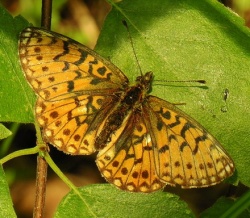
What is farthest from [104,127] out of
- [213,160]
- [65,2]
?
[65,2]

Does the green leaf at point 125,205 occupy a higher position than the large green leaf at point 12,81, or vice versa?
the large green leaf at point 12,81

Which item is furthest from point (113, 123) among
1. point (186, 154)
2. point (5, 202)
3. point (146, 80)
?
point (5, 202)

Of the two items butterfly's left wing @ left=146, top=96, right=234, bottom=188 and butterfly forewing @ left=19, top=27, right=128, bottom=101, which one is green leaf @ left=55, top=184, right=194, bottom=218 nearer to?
butterfly's left wing @ left=146, top=96, right=234, bottom=188

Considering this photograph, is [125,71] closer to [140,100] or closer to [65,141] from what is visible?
[140,100]

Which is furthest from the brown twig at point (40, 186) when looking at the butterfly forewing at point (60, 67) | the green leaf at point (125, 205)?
the butterfly forewing at point (60, 67)

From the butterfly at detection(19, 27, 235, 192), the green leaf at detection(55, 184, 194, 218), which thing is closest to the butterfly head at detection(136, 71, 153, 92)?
the butterfly at detection(19, 27, 235, 192)

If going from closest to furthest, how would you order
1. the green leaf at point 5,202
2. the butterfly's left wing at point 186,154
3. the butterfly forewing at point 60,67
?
the green leaf at point 5,202 → the butterfly's left wing at point 186,154 → the butterfly forewing at point 60,67

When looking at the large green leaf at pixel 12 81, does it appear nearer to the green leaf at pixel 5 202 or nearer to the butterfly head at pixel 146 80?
the green leaf at pixel 5 202
